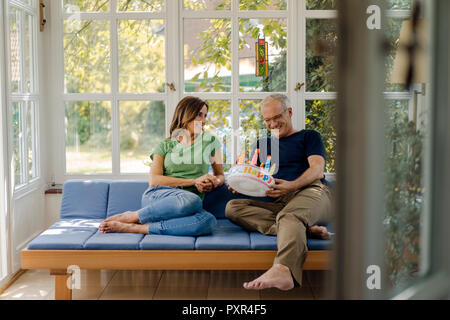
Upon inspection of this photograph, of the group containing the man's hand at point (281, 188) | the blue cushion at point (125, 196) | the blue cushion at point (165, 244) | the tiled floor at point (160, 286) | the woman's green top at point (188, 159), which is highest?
the woman's green top at point (188, 159)

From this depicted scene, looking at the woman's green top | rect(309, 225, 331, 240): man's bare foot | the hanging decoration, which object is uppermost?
the hanging decoration

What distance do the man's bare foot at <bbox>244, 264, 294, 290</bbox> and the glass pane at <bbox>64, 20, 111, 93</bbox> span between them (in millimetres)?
2164

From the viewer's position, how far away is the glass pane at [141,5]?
4.02 meters

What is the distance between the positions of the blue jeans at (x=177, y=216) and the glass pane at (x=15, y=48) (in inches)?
Result: 50.9

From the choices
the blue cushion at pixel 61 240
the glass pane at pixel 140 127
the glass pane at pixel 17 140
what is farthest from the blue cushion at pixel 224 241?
the glass pane at pixel 17 140

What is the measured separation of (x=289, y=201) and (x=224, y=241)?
0.54 meters

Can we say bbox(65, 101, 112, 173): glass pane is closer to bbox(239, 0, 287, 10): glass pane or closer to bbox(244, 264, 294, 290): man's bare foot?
bbox(239, 0, 287, 10): glass pane

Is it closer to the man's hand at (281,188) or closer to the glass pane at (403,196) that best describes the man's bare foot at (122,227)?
the man's hand at (281,188)

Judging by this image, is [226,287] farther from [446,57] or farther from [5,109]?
[446,57]

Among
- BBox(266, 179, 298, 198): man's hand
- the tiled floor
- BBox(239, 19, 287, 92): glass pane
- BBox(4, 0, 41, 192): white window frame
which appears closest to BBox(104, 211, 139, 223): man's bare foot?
the tiled floor

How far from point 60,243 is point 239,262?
1.02 meters

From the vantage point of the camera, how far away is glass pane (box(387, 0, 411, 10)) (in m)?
0.40

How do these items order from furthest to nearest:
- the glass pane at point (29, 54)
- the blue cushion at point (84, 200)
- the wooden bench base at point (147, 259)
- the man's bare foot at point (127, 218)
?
the glass pane at point (29, 54), the blue cushion at point (84, 200), the man's bare foot at point (127, 218), the wooden bench base at point (147, 259)

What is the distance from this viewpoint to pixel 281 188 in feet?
10.4
